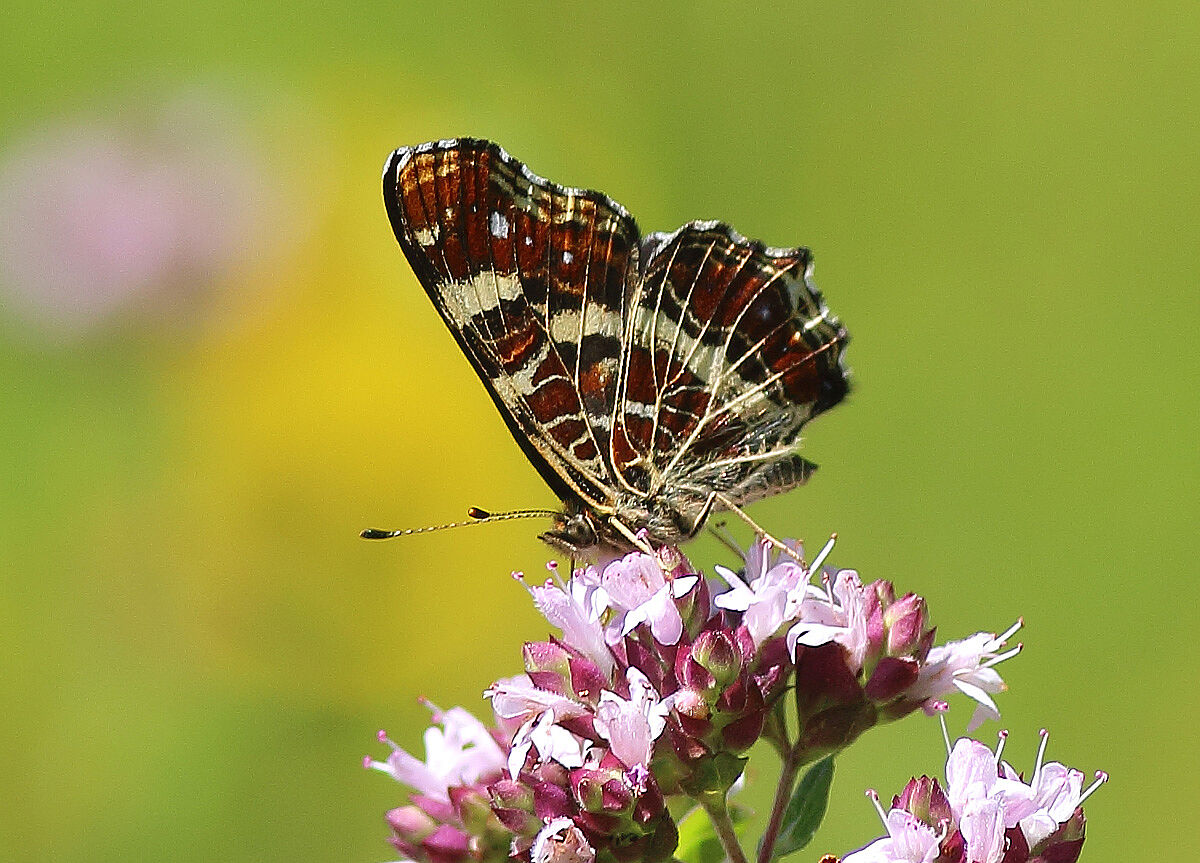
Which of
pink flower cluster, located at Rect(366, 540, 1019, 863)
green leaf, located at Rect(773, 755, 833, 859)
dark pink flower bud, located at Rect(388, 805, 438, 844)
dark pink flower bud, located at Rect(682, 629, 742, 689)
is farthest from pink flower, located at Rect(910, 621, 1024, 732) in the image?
dark pink flower bud, located at Rect(388, 805, 438, 844)

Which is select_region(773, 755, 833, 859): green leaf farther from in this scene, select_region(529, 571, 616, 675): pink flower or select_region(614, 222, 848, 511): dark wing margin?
select_region(614, 222, 848, 511): dark wing margin

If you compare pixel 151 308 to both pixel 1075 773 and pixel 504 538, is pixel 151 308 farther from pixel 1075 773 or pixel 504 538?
pixel 1075 773

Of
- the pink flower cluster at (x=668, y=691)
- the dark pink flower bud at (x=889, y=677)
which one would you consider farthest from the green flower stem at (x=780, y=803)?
the dark pink flower bud at (x=889, y=677)

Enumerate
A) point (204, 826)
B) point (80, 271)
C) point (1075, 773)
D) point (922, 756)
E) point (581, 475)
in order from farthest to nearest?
point (80, 271)
point (922, 756)
point (204, 826)
point (581, 475)
point (1075, 773)

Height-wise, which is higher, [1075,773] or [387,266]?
[387,266]

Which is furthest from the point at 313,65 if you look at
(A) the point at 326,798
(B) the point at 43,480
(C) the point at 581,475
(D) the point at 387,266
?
(C) the point at 581,475

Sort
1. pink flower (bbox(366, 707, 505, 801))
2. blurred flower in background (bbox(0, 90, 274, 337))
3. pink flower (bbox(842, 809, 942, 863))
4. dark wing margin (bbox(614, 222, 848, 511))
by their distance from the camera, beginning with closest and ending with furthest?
pink flower (bbox(842, 809, 942, 863)) → pink flower (bbox(366, 707, 505, 801)) → dark wing margin (bbox(614, 222, 848, 511)) → blurred flower in background (bbox(0, 90, 274, 337))

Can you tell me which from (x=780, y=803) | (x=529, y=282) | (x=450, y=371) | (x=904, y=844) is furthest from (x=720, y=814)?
(x=450, y=371)

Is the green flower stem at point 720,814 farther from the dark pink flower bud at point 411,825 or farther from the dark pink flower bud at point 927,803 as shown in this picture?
the dark pink flower bud at point 411,825
